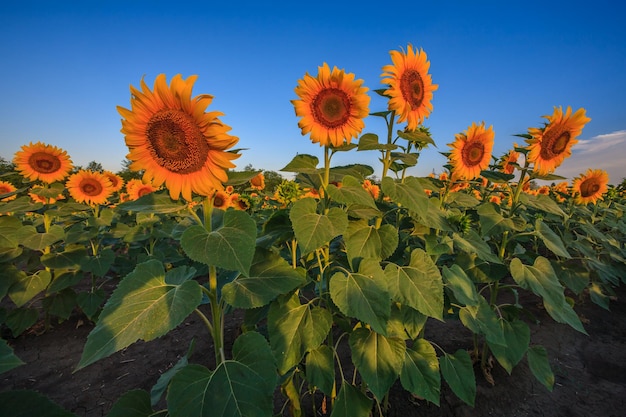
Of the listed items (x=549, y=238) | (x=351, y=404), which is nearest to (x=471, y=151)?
(x=549, y=238)

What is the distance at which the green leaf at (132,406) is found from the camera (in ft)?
5.24

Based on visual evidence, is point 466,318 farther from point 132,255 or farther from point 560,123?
point 132,255

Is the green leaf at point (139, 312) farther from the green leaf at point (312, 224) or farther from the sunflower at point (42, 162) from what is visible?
the sunflower at point (42, 162)

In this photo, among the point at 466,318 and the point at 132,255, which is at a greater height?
the point at 466,318

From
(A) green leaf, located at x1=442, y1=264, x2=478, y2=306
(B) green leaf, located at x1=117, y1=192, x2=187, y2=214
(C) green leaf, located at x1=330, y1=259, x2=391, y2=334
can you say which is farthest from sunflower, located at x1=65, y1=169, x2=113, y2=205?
Result: (A) green leaf, located at x1=442, y1=264, x2=478, y2=306

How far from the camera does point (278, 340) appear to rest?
1.82 m

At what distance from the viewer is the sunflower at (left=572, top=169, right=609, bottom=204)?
4312 mm

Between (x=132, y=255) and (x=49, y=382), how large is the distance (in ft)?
8.47

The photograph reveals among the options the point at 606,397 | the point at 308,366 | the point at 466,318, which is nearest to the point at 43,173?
the point at 308,366

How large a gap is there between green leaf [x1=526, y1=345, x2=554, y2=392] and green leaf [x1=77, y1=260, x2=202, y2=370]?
9.35 feet

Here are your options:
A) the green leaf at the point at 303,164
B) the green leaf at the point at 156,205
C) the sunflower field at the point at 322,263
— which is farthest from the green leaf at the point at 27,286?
the green leaf at the point at 303,164

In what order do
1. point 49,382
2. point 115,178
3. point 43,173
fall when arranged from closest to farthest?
1. point 49,382
2. point 43,173
3. point 115,178

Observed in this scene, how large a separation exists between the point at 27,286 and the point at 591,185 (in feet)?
24.5

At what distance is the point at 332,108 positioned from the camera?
203 centimetres
